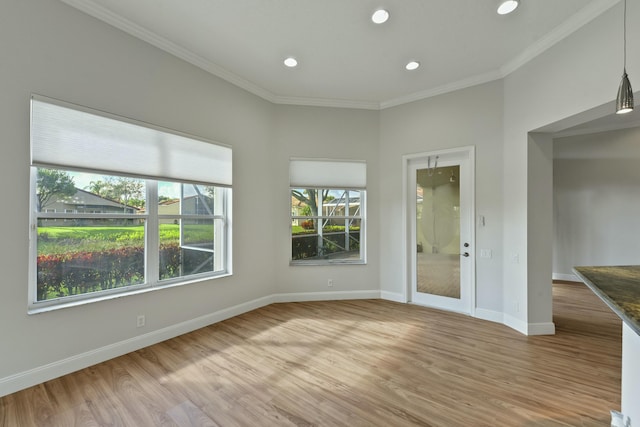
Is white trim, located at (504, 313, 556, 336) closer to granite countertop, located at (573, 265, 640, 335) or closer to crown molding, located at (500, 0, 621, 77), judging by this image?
granite countertop, located at (573, 265, 640, 335)

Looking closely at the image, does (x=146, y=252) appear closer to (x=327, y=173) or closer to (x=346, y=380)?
(x=346, y=380)

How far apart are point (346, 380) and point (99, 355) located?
7.57 feet

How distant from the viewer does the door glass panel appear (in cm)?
416

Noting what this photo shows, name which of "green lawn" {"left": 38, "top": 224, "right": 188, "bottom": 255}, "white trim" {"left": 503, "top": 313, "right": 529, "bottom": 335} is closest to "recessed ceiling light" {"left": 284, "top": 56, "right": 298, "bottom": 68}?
"green lawn" {"left": 38, "top": 224, "right": 188, "bottom": 255}

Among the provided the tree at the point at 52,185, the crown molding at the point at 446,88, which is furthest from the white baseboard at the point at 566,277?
the tree at the point at 52,185

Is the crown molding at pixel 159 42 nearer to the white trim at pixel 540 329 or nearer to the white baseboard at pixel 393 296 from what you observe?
the white baseboard at pixel 393 296

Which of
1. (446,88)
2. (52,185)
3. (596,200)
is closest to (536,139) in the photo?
(446,88)

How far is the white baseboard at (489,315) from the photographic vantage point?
12.1 ft

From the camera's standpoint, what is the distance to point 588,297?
16.0ft

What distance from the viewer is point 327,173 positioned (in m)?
4.64

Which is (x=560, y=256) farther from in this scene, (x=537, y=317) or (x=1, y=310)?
(x=1, y=310)

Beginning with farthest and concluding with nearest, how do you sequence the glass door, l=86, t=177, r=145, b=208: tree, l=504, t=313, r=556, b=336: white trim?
1. the glass door
2. l=504, t=313, r=556, b=336: white trim
3. l=86, t=177, r=145, b=208: tree

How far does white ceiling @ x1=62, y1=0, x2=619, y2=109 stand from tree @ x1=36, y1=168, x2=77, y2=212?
151 centimetres

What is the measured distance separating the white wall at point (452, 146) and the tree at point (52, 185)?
13.1 feet
